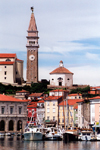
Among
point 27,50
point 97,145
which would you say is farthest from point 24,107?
point 27,50

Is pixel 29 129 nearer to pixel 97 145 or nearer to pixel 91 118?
pixel 97 145

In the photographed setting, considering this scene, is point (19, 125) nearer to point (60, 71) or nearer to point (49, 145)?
point (60, 71)

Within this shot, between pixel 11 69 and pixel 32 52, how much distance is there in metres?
10.1

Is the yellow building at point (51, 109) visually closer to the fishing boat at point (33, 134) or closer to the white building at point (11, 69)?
the white building at point (11, 69)

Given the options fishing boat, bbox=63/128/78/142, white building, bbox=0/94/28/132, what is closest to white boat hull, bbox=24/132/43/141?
fishing boat, bbox=63/128/78/142

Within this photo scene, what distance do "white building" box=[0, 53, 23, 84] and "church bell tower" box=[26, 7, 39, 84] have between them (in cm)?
262

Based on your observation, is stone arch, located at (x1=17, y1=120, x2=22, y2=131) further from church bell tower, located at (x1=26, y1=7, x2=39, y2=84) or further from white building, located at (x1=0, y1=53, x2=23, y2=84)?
church bell tower, located at (x1=26, y1=7, x2=39, y2=84)

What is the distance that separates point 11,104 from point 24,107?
10.7 ft

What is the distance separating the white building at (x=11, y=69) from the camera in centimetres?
18475

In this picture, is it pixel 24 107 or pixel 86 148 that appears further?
pixel 24 107

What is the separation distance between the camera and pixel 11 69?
18500cm

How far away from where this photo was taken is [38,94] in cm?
17675

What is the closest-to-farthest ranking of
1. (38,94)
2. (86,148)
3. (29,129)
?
(86,148), (29,129), (38,94)

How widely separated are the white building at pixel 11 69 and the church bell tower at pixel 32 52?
2615 mm
